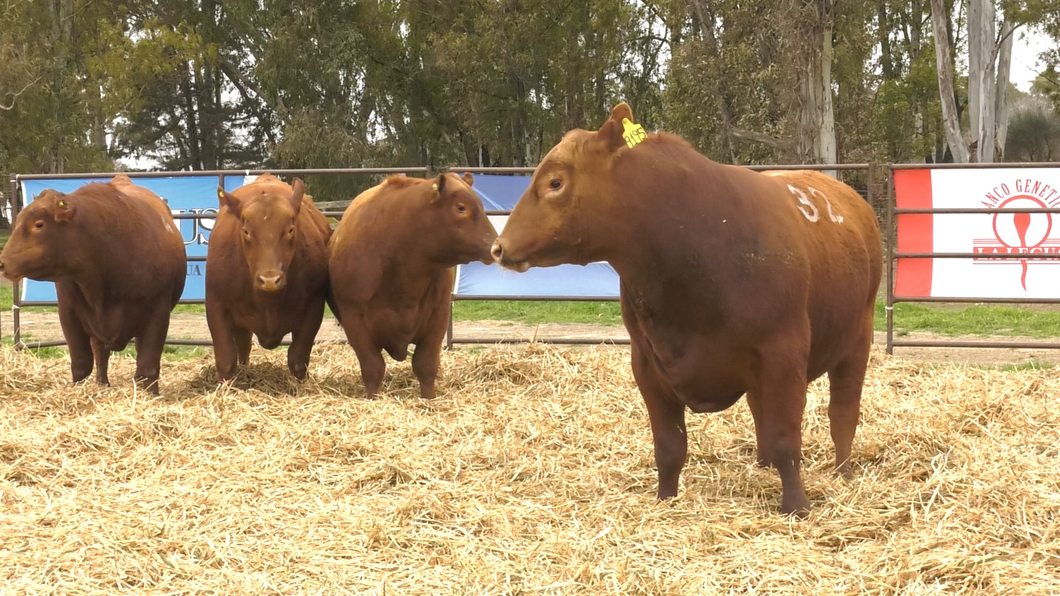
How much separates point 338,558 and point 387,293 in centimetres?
295

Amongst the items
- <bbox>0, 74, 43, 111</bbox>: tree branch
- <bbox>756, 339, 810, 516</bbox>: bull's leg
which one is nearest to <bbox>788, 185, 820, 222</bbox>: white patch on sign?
<bbox>756, 339, 810, 516</bbox>: bull's leg

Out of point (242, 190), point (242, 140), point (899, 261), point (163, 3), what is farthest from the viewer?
point (242, 140)

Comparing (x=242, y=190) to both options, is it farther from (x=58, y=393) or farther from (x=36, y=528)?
(x=36, y=528)

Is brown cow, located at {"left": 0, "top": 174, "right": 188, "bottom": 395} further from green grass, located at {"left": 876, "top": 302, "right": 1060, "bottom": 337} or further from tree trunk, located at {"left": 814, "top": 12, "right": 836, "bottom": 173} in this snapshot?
tree trunk, located at {"left": 814, "top": 12, "right": 836, "bottom": 173}

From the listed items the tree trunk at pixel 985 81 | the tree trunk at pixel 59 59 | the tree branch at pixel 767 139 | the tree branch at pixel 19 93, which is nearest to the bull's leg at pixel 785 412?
the tree branch at pixel 767 139

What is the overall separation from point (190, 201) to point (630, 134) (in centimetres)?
597

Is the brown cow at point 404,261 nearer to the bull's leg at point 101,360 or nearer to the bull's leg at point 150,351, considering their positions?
the bull's leg at point 150,351

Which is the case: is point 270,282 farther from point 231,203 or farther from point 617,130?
point 617,130

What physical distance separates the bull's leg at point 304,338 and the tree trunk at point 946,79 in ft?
43.9

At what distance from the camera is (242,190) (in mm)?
6824

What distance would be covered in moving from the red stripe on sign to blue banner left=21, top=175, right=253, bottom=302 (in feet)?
17.5

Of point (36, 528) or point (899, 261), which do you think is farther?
point (899, 261)

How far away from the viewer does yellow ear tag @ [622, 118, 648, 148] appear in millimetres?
3666

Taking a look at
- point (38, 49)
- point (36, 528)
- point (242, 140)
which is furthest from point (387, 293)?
point (242, 140)
